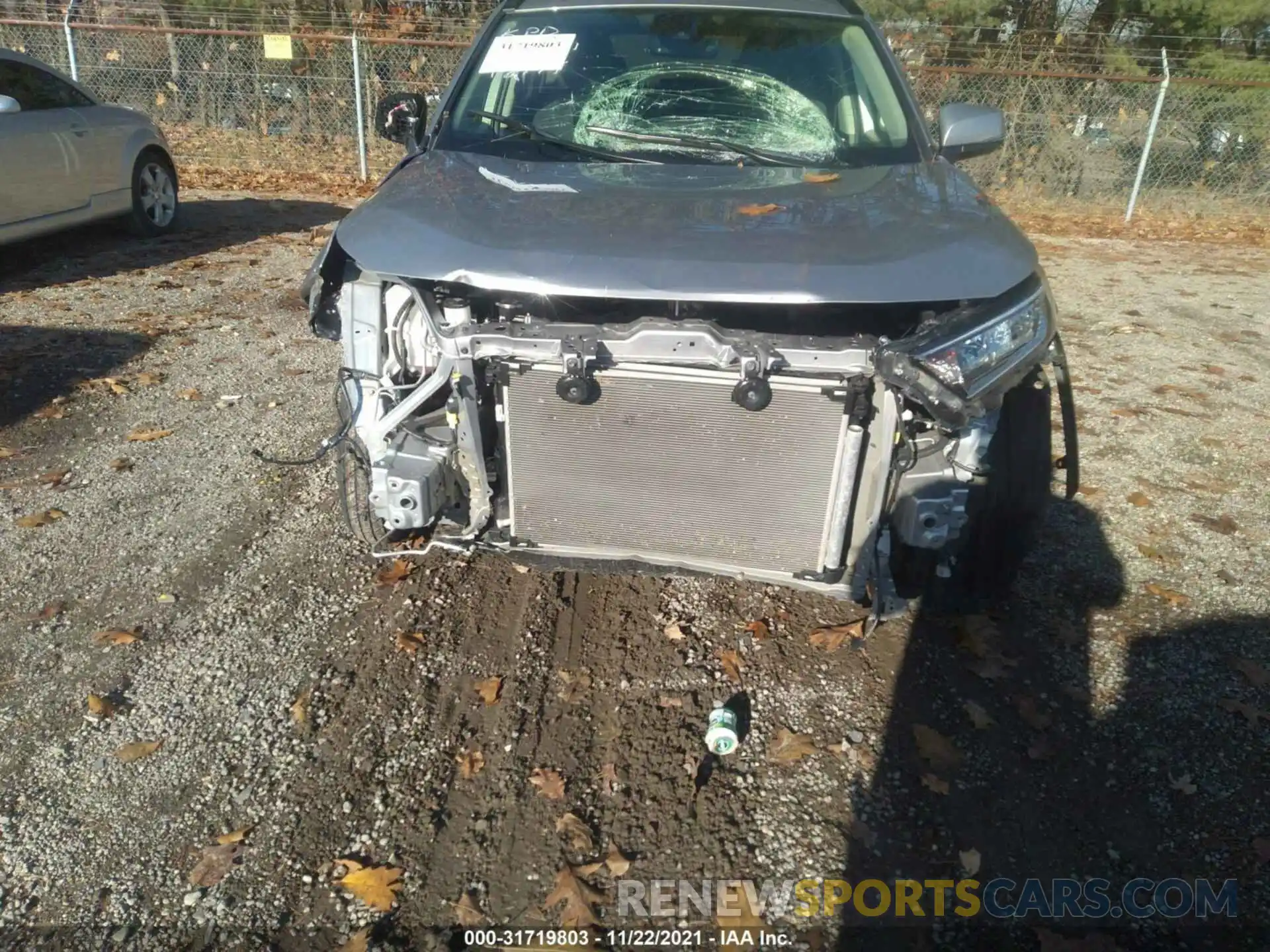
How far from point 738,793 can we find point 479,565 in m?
1.42

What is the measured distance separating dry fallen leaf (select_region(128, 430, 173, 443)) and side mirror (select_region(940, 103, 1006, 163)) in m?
3.76

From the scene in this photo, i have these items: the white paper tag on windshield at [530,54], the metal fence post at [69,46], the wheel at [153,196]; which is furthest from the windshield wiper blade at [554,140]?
the metal fence post at [69,46]

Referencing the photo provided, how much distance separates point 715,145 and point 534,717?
212 centimetres

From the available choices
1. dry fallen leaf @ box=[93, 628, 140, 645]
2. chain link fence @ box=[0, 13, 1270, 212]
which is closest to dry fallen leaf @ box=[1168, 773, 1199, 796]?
dry fallen leaf @ box=[93, 628, 140, 645]

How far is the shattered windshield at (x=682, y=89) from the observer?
3447mm

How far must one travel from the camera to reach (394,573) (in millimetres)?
3369

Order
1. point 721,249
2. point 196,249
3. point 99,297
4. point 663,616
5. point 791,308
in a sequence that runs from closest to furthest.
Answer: point 721,249
point 791,308
point 663,616
point 99,297
point 196,249

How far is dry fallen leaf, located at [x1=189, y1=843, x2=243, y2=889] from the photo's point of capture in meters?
2.17

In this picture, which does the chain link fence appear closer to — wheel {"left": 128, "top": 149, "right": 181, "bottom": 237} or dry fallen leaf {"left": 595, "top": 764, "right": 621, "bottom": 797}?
wheel {"left": 128, "top": 149, "right": 181, "bottom": 237}

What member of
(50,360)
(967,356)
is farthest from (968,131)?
(50,360)

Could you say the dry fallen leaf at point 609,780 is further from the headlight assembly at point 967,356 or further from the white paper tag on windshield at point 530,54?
the white paper tag on windshield at point 530,54

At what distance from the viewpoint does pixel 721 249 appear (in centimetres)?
237

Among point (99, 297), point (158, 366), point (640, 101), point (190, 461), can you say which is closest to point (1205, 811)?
point (640, 101)

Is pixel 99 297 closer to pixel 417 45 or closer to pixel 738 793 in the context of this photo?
pixel 738 793
